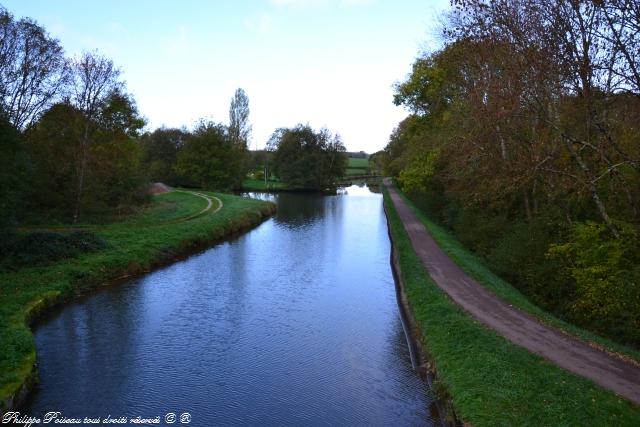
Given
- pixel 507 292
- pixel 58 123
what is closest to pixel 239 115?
pixel 58 123

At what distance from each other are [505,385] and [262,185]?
269ft

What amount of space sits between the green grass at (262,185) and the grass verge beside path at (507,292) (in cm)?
5579

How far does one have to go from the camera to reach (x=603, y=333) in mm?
14656

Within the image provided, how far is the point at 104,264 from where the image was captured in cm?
2170

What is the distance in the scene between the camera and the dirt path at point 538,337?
10242mm

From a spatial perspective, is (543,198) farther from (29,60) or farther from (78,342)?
(29,60)

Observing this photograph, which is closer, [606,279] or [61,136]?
[606,279]

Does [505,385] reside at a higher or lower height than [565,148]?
lower

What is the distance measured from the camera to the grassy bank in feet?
40.0

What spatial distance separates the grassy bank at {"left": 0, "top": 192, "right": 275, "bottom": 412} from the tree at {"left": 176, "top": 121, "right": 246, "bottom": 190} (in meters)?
23.3

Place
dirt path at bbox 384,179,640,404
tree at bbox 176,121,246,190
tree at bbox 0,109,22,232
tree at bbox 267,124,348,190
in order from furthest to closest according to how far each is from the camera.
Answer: tree at bbox 267,124,348,190 < tree at bbox 176,121,246,190 < tree at bbox 0,109,22,232 < dirt path at bbox 384,179,640,404

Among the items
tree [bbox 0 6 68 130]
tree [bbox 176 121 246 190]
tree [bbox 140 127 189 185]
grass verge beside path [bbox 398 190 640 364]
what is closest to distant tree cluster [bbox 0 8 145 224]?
tree [bbox 0 6 68 130]

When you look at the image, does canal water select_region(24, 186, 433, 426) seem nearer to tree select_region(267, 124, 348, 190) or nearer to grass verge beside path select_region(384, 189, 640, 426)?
grass verge beside path select_region(384, 189, 640, 426)

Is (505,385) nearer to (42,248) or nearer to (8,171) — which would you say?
(42,248)
